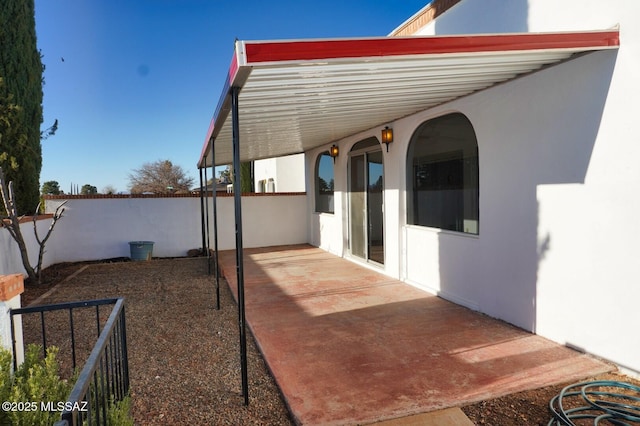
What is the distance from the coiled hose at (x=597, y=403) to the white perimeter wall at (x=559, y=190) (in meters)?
0.33

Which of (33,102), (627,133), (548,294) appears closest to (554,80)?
(627,133)

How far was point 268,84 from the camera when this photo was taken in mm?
2938

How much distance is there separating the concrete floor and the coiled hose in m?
0.16

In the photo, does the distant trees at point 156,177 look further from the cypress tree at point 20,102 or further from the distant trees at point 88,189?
the cypress tree at point 20,102

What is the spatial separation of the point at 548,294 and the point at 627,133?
159 cm

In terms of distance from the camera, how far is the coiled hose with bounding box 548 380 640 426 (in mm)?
2352

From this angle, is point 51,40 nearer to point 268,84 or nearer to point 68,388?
point 268,84

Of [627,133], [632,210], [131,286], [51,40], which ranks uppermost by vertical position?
[51,40]

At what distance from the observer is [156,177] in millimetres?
33688

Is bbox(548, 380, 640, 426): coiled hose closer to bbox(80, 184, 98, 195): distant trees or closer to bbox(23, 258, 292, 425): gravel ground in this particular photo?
bbox(23, 258, 292, 425): gravel ground

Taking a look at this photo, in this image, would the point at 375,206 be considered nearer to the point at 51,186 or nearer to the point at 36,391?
the point at 36,391

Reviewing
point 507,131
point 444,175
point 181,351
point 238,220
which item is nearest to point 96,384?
point 238,220

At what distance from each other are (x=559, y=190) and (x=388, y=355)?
2.19m

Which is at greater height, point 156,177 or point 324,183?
point 156,177
